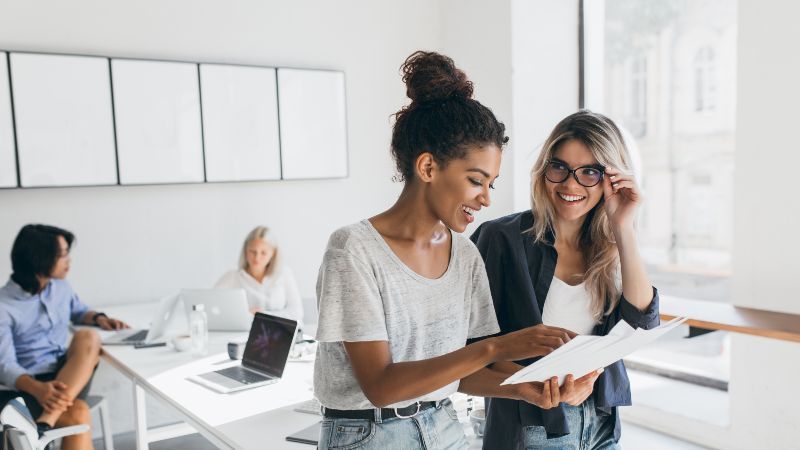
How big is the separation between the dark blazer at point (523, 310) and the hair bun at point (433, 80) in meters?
0.50

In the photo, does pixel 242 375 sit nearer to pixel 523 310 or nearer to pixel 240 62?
pixel 523 310

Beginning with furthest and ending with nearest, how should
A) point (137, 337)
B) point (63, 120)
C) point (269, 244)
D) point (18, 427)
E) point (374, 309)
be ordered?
point (269, 244)
point (63, 120)
point (137, 337)
point (18, 427)
point (374, 309)

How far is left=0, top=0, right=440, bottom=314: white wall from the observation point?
3.72m

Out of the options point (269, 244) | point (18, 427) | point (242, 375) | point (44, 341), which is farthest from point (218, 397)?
point (269, 244)

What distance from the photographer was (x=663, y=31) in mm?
4133

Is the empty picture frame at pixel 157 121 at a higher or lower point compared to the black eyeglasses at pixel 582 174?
higher

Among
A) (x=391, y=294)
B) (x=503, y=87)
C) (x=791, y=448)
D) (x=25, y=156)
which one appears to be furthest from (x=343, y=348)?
(x=503, y=87)

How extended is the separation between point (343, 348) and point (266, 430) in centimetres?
93

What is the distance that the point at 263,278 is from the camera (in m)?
3.89

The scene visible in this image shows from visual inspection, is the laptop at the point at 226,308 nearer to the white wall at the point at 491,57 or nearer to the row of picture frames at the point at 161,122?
the row of picture frames at the point at 161,122

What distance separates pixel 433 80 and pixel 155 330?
2.38m

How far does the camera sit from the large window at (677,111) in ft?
12.6

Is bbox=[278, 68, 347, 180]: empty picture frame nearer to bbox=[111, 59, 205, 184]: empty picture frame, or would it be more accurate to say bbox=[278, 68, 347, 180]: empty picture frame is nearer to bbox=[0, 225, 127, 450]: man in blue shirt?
bbox=[111, 59, 205, 184]: empty picture frame

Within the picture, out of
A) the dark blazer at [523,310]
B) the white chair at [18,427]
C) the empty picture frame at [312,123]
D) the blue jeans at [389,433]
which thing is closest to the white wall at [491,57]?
the empty picture frame at [312,123]
